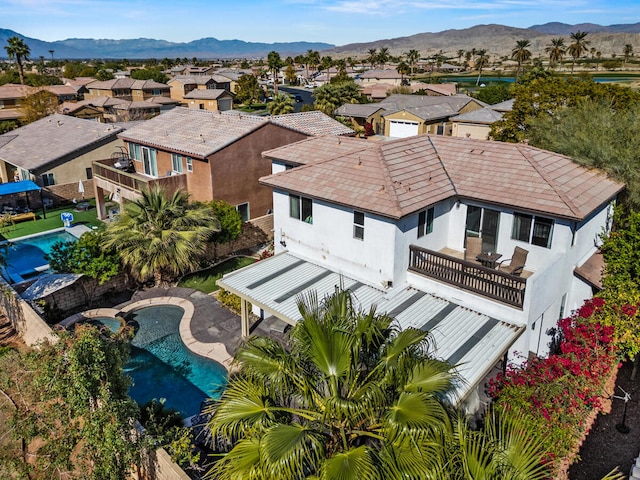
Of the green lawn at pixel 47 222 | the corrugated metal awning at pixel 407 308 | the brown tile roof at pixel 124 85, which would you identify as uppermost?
the brown tile roof at pixel 124 85

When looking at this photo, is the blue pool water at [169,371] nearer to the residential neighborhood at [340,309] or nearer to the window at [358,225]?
the residential neighborhood at [340,309]

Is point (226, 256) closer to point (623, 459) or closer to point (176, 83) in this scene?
point (623, 459)

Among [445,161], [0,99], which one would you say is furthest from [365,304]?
[0,99]

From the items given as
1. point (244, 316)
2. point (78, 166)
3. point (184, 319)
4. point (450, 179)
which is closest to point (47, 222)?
point (78, 166)

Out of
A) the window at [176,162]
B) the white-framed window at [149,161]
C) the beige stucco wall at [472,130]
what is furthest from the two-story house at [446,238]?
the beige stucco wall at [472,130]

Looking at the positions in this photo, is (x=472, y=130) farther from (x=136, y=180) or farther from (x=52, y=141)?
(x=52, y=141)

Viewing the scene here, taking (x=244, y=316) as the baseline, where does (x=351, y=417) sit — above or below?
above

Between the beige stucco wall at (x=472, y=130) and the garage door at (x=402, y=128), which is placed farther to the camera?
the garage door at (x=402, y=128)
